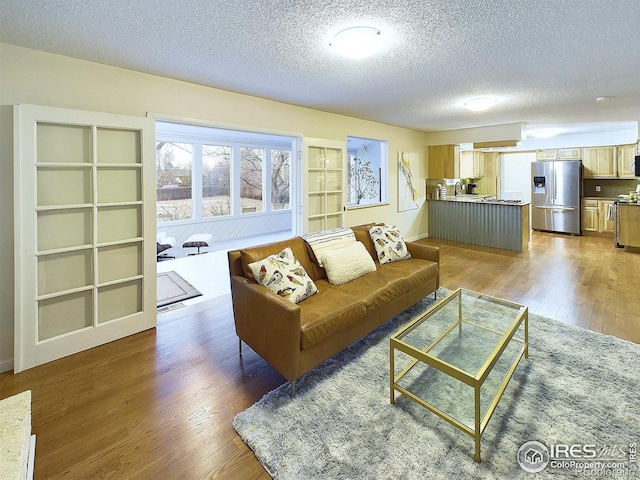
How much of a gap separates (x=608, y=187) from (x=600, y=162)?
69cm

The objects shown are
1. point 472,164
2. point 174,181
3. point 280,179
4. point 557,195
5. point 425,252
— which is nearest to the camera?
point 425,252

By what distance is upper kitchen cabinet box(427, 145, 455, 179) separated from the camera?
22.0ft

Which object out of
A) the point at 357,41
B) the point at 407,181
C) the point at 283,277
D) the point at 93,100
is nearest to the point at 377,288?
the point at 283,277

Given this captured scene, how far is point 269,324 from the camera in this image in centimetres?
215

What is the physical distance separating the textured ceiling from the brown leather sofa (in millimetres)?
1592

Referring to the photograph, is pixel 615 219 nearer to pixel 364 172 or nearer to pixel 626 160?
pixel 626 160

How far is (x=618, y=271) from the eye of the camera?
455 centimetres

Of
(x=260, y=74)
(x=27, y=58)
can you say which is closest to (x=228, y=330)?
(x=260, y=74)

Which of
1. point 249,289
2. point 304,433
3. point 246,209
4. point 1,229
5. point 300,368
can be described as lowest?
point 304,433

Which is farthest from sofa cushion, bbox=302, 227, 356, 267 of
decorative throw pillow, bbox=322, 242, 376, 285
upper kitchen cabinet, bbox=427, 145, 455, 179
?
upper kitchen cabinet, bbox=427, 145, 455, 179

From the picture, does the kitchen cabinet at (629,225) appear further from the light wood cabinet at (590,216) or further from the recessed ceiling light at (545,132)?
the recessed ceiling light at (545,132)

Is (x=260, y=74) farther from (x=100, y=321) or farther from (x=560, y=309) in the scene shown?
(x=560, y=309)

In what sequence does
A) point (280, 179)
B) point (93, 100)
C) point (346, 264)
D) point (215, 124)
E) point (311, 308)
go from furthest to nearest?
point (280, 179)
point (215, 124)
point (346, 264)
point (93, 100)
point (311, 308)

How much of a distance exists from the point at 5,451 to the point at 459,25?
126 inches
